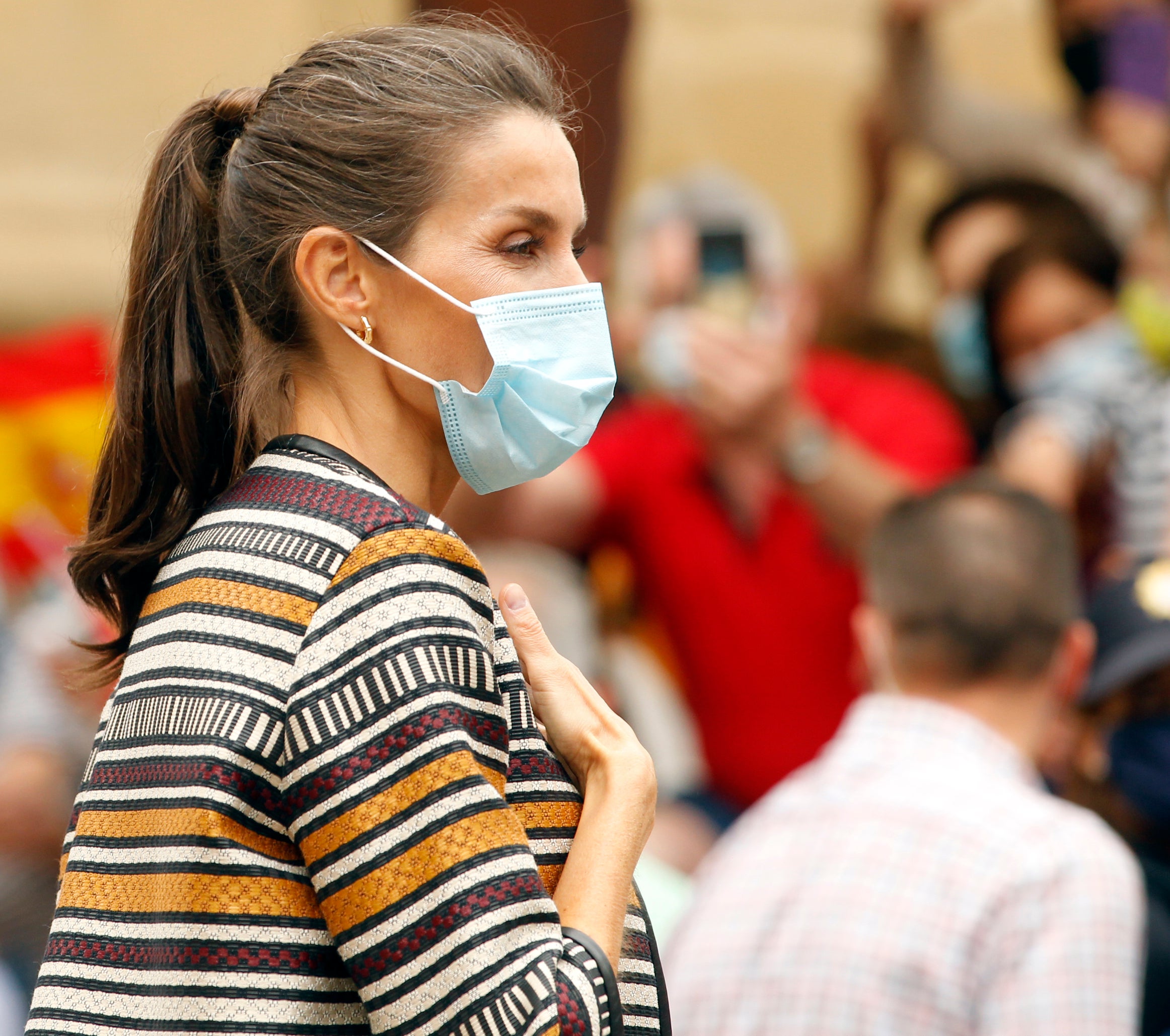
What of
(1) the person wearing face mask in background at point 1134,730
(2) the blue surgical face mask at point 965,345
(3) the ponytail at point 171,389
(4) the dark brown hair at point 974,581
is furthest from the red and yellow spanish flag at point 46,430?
(3) the ponytail at point 171,389

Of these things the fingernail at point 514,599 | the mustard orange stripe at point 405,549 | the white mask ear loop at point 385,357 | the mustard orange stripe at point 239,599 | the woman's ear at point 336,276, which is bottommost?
Answer: the fingernail at point 514,599

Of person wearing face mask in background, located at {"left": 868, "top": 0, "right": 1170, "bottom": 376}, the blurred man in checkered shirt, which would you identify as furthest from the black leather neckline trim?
person wearing face mask in background, located at {"left": 868, "top": 0, "right": 1170, "bottom": 376}

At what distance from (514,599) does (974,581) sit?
1413 mm

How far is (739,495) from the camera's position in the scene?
3.58 meters

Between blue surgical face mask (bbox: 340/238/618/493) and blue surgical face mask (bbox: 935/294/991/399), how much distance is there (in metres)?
2.69

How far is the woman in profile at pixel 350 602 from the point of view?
0.97m

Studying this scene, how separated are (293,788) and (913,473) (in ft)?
9.18

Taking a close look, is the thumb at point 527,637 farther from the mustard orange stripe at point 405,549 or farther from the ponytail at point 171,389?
the ponytail at point 171,389

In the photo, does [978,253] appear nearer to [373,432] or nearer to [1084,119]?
[1084,119]

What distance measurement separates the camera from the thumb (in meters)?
1.15

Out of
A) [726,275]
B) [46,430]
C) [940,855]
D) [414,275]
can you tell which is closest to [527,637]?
[414,275]

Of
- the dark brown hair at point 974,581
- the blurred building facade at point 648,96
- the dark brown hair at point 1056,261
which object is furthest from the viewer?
the blurred building facade at point 648,96

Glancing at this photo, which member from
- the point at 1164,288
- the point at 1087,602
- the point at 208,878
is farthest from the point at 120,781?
the point at 1164,288

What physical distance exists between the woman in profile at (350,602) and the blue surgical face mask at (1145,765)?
1.61 metres
